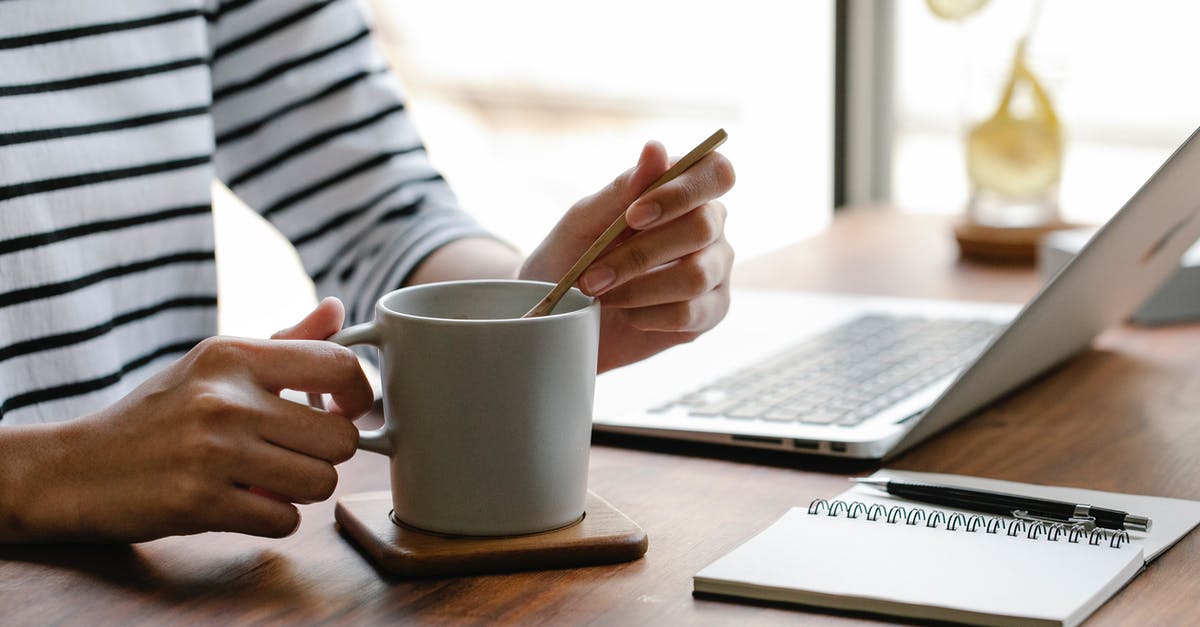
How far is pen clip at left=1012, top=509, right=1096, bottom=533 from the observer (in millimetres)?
645

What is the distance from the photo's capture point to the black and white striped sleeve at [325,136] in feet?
3.72

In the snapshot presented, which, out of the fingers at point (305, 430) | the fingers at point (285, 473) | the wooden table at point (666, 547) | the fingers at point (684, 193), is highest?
the fingers at point (684, 193)

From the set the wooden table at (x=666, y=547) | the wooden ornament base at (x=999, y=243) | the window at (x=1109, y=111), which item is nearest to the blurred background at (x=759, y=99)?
the window at (x=1109, y=111)

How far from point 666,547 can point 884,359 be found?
40 cm

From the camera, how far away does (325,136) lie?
3.76 feet

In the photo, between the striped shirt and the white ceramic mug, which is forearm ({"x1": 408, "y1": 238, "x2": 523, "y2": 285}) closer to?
the striped shirt

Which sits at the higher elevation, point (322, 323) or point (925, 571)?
point (322, 323)

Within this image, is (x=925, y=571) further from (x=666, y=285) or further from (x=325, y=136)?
(x=325, y=136)

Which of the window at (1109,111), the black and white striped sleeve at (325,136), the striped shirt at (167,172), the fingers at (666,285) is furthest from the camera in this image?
A: the window at (1109,111)

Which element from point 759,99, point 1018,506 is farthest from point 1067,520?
point 759,99

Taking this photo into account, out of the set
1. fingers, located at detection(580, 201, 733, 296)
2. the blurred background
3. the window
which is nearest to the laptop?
fingers, located at detection(580, 201, 733, 296)

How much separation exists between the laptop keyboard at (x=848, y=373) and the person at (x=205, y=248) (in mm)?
65

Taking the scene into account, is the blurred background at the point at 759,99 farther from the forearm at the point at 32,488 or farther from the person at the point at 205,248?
the forearm at the point at 32,488

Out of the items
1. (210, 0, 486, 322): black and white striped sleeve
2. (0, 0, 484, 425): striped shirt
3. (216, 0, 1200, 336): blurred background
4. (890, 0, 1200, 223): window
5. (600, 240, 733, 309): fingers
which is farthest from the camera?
(890, 0, 1200, 223): window
